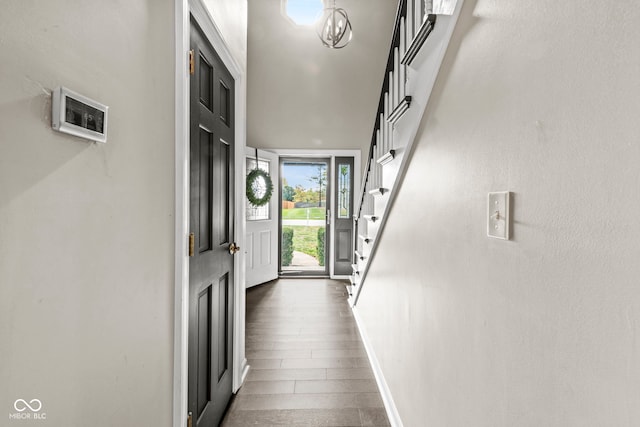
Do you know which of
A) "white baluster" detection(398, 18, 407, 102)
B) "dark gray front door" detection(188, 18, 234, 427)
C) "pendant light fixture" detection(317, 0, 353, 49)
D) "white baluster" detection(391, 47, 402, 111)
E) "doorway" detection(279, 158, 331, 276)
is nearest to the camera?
"dark gray front door" detection(188, 18, 234, 427)

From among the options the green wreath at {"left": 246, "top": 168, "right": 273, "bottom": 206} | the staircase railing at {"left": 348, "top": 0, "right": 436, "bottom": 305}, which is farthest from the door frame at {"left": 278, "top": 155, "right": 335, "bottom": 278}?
the staircase railing at {"left": 348, "top": 0, "right": 436, "bottom": 305}

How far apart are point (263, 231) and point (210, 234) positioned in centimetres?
326

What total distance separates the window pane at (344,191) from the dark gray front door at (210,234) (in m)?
3.33

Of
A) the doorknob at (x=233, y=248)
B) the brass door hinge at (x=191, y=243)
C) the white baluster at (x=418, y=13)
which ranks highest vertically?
the white baluster at (x=418, y=13)

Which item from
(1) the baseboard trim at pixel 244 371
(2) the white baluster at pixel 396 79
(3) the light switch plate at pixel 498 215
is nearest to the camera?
(3) the light switch plate at pixel 498 215

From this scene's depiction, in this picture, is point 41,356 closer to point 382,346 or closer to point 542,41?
point 542,41

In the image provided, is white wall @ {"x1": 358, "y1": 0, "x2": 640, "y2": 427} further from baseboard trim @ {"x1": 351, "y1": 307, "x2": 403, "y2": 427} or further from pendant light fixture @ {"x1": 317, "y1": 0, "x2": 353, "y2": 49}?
pendant light fixture @ {"x1": 317, "y1": 0, "x2": 353, "y2": 49}

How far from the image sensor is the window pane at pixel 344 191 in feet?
17.2

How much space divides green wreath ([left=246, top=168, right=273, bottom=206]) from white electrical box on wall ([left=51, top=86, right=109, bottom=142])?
3.66 meters

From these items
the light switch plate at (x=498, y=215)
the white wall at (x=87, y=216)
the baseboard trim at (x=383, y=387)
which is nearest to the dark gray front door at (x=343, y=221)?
the baseboard trim at (x=383, y=387)

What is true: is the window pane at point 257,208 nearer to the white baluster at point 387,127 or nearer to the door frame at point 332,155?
the door frame at point 332,155

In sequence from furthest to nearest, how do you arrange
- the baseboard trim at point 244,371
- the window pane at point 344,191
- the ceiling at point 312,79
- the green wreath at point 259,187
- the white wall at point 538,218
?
the window pane at point 344,191 → the green wreath at point 259,187 → the ceiling at point 312,79 → the baseboard trim at point 244,371 → the white wall at point 538,218

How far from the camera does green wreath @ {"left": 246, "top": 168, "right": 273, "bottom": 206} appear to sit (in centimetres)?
446

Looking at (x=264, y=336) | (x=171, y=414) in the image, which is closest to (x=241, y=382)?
(x=264, y=336)
